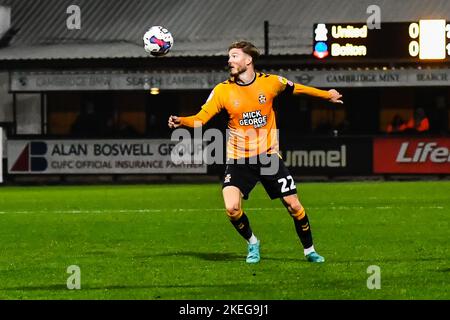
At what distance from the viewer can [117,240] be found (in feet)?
51.5

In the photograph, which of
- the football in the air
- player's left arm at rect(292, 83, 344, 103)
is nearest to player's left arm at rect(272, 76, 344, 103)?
player's left arm at rect(292, 83, 344, 103)

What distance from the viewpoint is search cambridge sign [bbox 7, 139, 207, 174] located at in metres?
33.4

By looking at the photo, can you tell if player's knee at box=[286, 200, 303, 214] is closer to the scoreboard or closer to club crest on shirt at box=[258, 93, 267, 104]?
club crest on shirt at box=[258, 93, 267, 104]

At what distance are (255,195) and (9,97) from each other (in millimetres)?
17498

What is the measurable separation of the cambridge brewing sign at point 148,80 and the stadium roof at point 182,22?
2602 millimetres

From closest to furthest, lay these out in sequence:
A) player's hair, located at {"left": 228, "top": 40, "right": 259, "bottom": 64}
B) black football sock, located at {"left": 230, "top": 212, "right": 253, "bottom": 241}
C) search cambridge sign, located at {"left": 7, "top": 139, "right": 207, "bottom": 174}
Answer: player's hair, located at {"left": 228, "top": 40, "right": 259, "bottom": 64} < black football sock, located at {"left": 230, "top": 212, "right": 253, "bottom": 241} < search cambridge sign, located at {"left": 7, "top": 139, "right": 207, "bottom": 174}

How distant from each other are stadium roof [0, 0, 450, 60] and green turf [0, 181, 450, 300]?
48.2 feet

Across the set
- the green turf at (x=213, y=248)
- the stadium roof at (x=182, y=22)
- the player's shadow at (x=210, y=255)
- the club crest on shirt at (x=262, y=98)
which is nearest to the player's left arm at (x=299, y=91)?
the club crest on shirt at (x=262, y=98)

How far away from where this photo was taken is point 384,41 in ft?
108

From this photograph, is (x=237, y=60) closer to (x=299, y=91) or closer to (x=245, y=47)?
(x=245, y=47)

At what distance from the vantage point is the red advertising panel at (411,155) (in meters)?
32.3

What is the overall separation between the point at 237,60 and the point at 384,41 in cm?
2133
